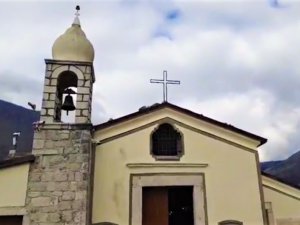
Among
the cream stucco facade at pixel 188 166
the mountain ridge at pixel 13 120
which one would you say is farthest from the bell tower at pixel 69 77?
the mountain ridge at pixel 13 120

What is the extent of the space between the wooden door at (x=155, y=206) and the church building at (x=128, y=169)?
2 cm

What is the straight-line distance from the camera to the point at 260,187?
8.98 m

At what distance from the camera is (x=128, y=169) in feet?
28.8

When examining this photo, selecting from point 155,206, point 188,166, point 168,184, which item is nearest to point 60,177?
point 155,206

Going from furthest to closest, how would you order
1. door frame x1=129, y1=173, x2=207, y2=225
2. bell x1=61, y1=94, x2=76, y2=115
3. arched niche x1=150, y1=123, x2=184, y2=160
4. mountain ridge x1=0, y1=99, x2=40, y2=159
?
1. mountain ridge x1=0, y1=99, x2=40, y2=159
2. arched niche x1=150, y1=123, x2=184, y2=160
3. bell x1=61, y1=94, x2=76, y2=115
4. door frame x1=129, y1=173, x2=207, y2=225

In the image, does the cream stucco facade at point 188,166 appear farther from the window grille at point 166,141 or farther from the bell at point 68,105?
the bell at point 68,105

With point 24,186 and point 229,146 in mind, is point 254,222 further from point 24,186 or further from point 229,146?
point 24,186

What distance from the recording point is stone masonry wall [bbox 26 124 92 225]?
24.3ft

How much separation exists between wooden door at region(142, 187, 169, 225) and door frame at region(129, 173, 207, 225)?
0.68 feet

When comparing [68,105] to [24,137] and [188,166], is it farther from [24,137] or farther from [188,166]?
[24,137]

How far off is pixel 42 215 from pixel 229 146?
4.92 meters

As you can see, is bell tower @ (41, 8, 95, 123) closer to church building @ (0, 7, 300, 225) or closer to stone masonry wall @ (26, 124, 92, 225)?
church building @ (0, 7, 300, 225)

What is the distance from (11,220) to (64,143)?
195cm

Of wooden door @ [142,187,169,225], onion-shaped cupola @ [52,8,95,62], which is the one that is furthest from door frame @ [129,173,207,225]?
onion-shaped cupola @ [52,8,95,62]
